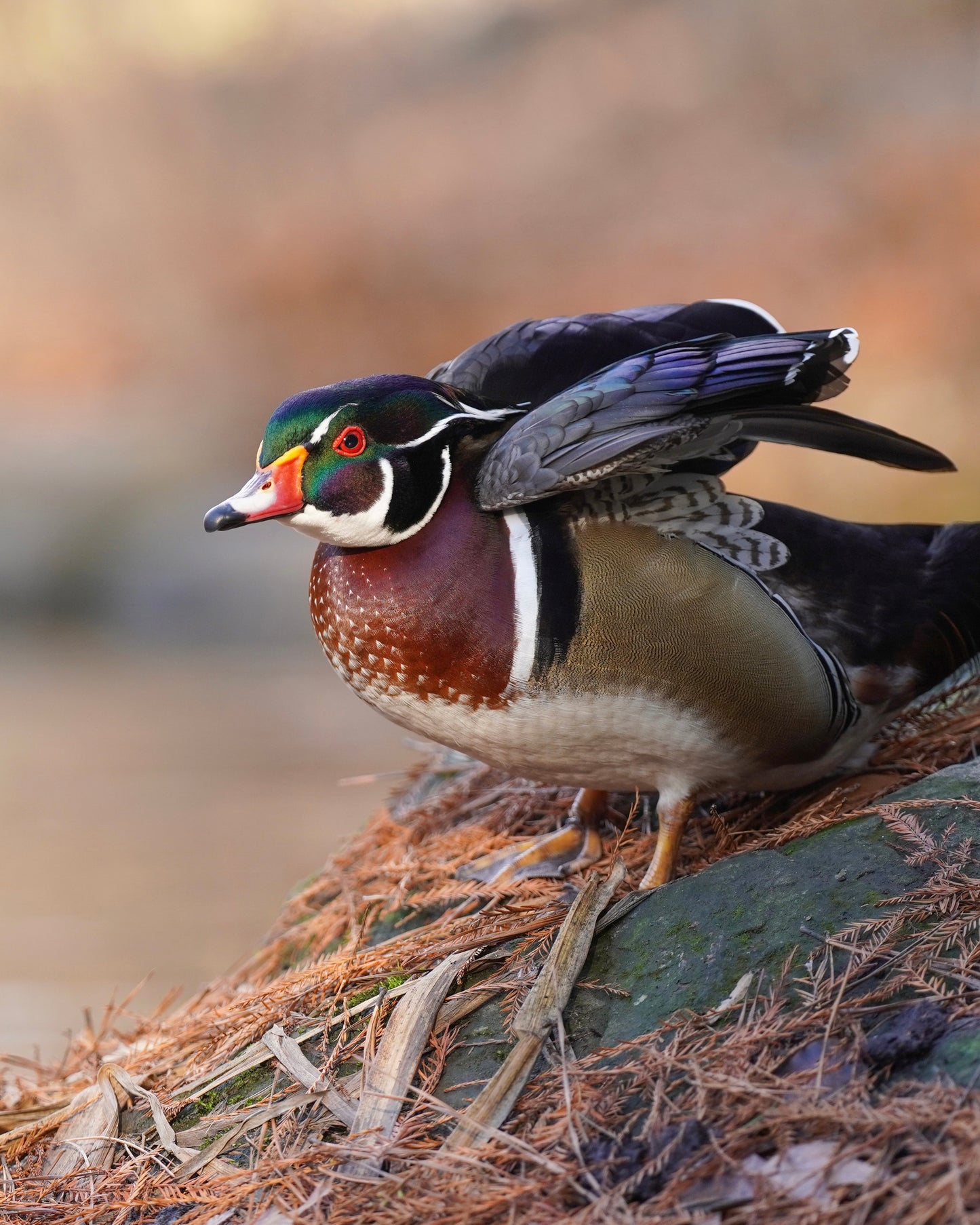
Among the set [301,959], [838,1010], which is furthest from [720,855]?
[301,959]

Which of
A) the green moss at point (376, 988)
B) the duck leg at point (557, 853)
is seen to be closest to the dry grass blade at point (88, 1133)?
the green moss at point (376, 988)

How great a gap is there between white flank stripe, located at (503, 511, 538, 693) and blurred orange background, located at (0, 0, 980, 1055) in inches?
147

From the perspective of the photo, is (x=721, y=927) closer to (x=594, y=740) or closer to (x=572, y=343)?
Answer: (x=594, y=740)

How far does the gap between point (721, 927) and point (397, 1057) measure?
1.41 ft

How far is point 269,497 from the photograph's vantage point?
171 cm

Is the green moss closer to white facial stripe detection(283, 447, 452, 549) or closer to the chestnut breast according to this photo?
the chestnut breast

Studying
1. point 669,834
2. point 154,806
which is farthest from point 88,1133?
point 154,806

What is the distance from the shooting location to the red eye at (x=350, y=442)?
1.74m

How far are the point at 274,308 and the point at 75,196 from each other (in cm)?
185

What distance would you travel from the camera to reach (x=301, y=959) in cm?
222

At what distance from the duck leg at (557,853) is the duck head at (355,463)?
24.3 inches

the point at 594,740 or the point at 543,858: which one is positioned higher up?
the point at 594,740

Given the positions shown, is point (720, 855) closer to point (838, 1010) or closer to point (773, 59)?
point (838, 1010)

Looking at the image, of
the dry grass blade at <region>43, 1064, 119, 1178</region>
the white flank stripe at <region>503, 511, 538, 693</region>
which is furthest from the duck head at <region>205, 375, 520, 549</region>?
the dry grass blade at <region>43, 1064, 119, 1178</region>
